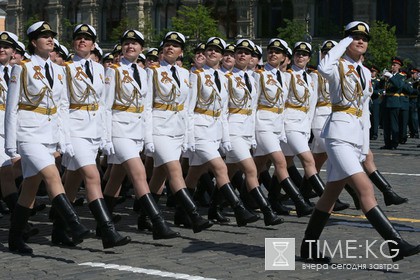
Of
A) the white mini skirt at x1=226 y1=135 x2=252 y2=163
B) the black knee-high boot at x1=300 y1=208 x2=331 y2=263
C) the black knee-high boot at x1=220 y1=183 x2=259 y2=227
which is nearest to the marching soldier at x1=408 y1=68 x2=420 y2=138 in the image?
the white mini skirt at x1=226 y1=135 x2=252 y2=163

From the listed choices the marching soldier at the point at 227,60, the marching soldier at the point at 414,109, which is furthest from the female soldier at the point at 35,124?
the marching soldier at the point at 414,109

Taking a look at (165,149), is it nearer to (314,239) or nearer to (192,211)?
(192,211)

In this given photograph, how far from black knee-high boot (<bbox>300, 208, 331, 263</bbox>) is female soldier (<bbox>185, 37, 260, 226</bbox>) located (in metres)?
1.79

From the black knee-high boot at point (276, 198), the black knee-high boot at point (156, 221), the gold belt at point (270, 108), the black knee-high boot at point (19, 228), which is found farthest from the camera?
the black knee-high boot at point (276, 198)

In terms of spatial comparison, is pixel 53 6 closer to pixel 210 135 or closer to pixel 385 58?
pixel 385 58

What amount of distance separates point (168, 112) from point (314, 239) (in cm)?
245

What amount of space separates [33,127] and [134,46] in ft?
5.33

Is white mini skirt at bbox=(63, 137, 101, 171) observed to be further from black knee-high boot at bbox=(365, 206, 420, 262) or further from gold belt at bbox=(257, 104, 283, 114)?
gold belt at bbox=(257, 104, 283, 114)

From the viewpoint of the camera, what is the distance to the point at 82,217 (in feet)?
40.2

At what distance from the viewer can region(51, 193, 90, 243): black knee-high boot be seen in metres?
8.91

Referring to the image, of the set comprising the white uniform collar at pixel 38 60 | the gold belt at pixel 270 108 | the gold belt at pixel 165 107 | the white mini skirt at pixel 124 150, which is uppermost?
the white uniform collar at pixel 38 60

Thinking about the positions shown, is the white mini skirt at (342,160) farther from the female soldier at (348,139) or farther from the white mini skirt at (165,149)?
the white mini skirt at (165,149)

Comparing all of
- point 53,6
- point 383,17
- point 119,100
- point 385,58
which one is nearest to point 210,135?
point 119,100

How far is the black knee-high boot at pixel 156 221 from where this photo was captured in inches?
379
